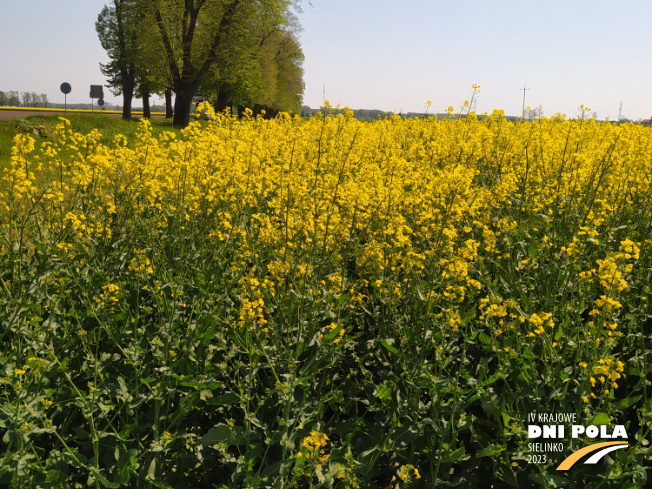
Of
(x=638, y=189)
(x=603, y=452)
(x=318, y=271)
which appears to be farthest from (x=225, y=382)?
(x=638, y=189)

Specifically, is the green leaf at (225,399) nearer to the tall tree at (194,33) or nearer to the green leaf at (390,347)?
the green leaf at (390,347)

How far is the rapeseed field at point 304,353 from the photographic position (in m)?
2.47

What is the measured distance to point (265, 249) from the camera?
381 centimetres

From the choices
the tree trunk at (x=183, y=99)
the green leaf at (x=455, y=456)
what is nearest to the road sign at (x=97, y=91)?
the tree trunk at (x=183, y=99)

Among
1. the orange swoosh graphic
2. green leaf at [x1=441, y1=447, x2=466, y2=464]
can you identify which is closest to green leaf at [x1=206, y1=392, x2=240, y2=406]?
green leaf at [x1=441, y1=447, x2=466, y2=464]

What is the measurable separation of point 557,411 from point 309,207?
6.74ft

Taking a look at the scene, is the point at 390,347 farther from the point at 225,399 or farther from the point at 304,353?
the point at 225,399

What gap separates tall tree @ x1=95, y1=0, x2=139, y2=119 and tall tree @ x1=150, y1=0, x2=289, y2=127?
317 cm

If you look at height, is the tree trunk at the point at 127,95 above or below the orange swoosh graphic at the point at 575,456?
above

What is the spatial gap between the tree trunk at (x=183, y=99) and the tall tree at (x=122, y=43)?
3360 mm

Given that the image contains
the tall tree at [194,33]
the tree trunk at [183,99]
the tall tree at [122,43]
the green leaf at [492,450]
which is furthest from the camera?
the tall tree at [122,43]

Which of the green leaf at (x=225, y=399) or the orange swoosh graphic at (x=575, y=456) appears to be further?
the green leaf at (x=225, y=399)

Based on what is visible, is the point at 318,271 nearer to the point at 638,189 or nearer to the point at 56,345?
the point at 56,345

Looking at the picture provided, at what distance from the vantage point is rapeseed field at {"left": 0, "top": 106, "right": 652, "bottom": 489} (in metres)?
2.47
